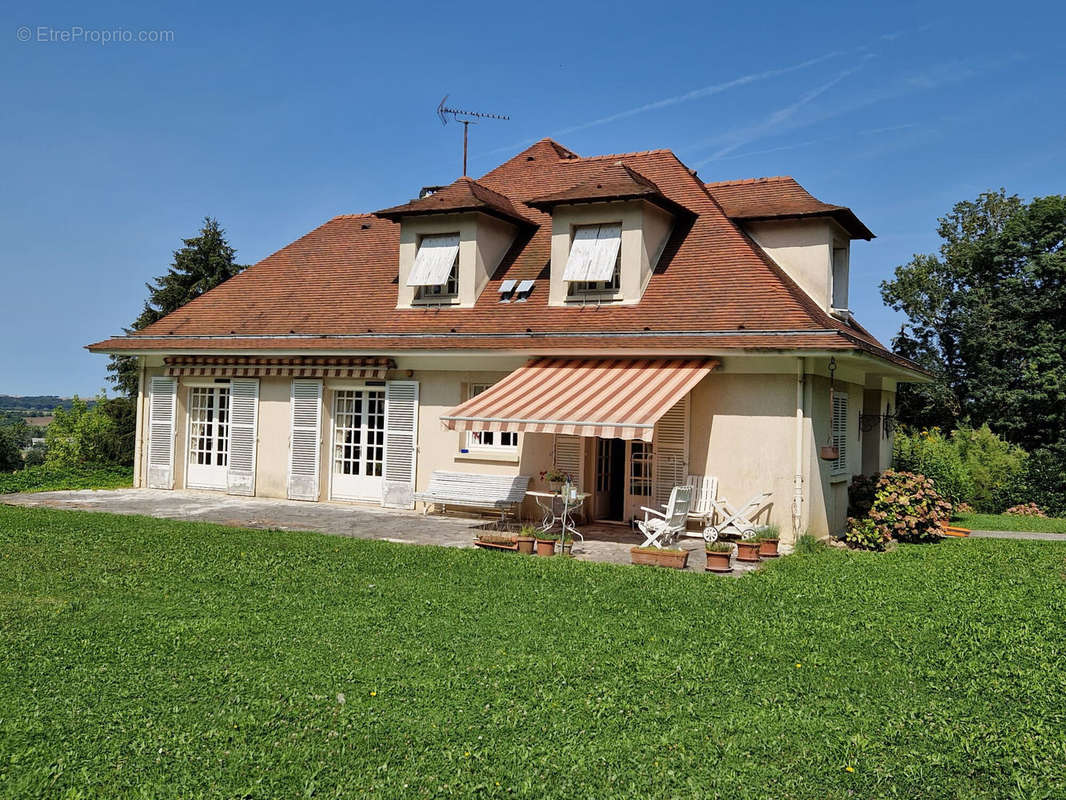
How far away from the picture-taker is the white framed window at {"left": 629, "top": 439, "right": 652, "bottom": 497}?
16734 millimetres

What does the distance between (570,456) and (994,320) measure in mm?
26645

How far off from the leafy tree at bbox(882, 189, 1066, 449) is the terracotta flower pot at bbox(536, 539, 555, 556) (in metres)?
27.8

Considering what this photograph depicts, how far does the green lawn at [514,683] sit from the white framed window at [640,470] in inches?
207

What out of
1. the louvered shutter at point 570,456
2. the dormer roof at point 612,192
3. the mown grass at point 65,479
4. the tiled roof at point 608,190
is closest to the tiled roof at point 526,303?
the dormer roof at point 612,192

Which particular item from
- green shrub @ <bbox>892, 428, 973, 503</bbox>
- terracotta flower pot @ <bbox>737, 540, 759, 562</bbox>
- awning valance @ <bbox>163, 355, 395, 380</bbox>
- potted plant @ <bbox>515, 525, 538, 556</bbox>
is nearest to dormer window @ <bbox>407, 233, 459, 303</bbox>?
awning valance @ <bbox>163, 355, 395, 380</bbox>

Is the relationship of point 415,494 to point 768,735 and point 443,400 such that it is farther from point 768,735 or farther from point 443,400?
point 768,735

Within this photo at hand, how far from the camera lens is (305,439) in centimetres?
1977

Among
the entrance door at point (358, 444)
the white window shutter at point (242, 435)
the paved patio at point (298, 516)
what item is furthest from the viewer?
the white window shutter at point (242, 435)

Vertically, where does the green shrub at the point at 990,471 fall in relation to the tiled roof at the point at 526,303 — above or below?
below

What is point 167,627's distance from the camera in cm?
816

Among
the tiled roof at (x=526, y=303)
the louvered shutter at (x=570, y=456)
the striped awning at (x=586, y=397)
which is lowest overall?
the louvered shutter at (x=570, y=456)

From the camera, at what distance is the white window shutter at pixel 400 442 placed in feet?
61.3

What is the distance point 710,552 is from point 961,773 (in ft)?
22.4

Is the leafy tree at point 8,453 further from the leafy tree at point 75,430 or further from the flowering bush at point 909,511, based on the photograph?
the flowering bush at point 909,511
